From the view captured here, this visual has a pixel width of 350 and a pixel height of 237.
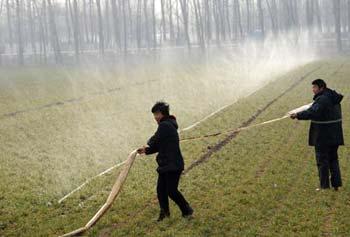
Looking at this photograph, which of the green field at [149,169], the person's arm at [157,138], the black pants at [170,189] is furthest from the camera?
the green field at [149,169]

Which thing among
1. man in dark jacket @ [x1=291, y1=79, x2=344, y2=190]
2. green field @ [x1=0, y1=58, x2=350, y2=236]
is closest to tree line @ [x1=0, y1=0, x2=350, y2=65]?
green field @ [x1=0, y1=58, x2=350, y2=236]

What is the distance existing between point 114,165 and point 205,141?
3468mm

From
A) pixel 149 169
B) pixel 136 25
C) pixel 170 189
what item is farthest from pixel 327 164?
pixel 136 25

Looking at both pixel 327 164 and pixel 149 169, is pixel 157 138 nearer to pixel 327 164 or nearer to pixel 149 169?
pixel 327 164

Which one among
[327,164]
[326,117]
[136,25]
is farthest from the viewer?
[136,25]

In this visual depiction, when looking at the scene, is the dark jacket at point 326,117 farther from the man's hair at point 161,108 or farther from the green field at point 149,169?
the man's hair at point 161,108

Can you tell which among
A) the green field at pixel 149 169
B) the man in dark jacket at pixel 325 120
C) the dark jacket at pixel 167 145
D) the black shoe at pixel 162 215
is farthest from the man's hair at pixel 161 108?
the man in dark jacket at pixel 325 120

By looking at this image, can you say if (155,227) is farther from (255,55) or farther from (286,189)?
(255,55)

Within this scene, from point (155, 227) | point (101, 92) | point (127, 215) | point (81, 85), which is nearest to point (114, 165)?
point (127, 215)

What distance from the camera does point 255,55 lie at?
198ft

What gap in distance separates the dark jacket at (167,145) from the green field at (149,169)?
1074mm

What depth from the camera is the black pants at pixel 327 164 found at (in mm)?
9703

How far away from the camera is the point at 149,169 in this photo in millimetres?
12688

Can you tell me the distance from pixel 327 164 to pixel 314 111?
1162mm
